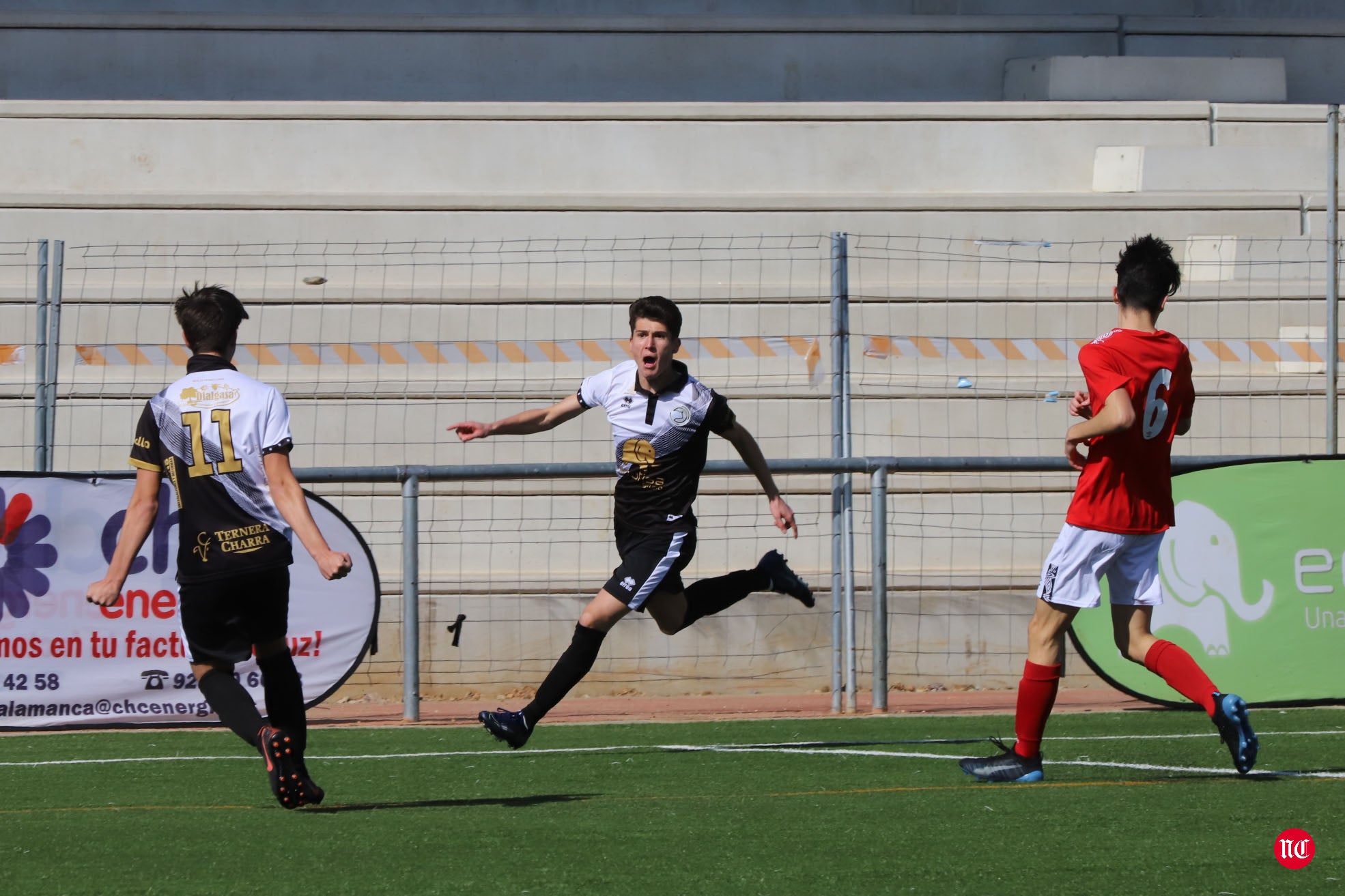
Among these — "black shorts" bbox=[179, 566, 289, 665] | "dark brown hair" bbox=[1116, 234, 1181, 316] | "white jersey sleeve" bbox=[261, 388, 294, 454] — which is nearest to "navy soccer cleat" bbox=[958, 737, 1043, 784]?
"dark brown hair" bbox=[1116, 234, 1181, 316]

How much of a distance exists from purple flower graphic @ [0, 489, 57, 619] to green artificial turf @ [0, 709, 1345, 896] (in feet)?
3.64

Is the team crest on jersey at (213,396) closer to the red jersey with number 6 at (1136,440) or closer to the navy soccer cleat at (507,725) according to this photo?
the navy soccer cleat at (507,725)

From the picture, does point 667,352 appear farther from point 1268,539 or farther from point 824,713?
point 1268,539

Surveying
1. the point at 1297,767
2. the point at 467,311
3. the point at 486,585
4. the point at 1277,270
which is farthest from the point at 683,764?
the point at 1277,270

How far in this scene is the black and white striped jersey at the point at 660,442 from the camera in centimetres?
646

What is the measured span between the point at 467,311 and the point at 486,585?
2139mm

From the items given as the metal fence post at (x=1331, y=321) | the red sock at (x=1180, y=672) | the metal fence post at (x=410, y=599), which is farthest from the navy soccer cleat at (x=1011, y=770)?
the metal fence post at (x=1331, y=321)

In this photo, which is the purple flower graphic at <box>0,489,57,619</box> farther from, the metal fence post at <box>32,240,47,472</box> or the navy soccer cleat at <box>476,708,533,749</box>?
the navy soccer cleat at <box>476,708,533,749</box>

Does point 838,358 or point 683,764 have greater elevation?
point 838,358

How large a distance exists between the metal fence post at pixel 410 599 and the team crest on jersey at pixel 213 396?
3580mm

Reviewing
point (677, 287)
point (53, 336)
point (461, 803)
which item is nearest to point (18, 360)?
point (53, 336)

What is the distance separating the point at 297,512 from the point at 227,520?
0.26m

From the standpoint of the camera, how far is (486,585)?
1087cm

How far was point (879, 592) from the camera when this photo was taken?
8.89m
